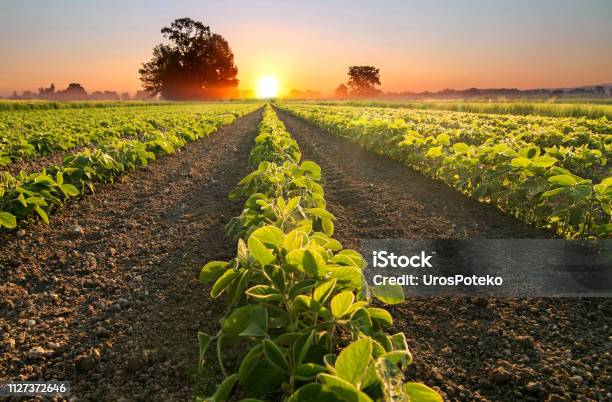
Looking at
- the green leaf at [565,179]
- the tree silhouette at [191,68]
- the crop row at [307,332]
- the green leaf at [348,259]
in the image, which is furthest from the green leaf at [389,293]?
the tree silhouette at [191,68]

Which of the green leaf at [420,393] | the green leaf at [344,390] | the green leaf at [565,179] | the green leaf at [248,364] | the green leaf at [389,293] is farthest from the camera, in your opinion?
the green leaf at [565,179]

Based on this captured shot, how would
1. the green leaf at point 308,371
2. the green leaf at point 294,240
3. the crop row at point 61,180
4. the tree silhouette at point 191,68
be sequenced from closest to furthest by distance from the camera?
the green leaf at point 308,371 < the green leaf at point 294,240 < the crop row at point 61,180 < the tree silhouette at point 191,68

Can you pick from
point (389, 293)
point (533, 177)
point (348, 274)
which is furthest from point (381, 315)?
point (533, 177)

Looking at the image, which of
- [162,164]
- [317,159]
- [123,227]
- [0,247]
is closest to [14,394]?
[0,247]

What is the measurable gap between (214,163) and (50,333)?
576cm

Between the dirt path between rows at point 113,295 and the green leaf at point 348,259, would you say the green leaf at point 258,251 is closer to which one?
the green leaf at point 348,259

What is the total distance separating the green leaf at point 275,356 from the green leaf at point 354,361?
0.85 ft

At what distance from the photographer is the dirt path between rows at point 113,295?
6.21 ft

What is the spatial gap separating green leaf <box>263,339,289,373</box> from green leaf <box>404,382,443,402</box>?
0.35 meters

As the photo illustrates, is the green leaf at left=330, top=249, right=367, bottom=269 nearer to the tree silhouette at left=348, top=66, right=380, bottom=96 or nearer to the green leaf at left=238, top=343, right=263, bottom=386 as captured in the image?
the green leaf at left=238, top=343, right=263, bottom=386

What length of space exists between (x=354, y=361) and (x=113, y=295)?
7.44ft

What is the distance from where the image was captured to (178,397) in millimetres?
1701

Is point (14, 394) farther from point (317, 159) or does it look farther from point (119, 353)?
point (317, 159)

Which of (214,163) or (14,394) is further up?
(214,163)
